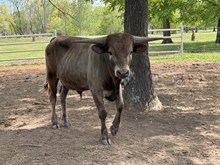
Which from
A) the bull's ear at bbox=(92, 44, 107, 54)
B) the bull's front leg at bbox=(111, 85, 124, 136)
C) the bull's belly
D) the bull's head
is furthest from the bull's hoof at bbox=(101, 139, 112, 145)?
the bull's ear at bbox=(92, 44, 107, 54)

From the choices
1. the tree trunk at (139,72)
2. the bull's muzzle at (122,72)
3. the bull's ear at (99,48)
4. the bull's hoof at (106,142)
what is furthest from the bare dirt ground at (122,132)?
the bull's ear at (99,48)

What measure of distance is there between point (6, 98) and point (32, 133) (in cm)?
323

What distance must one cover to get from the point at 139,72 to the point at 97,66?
2.20m

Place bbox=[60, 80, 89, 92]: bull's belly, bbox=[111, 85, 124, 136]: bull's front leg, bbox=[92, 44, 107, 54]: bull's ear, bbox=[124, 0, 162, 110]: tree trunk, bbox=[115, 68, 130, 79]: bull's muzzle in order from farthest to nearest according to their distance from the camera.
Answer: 1. bbox=[124, 0, 162, 110]: tree trunk
2. bbox=[60, 80, 89, 92]: bull's belly
3. bbox=[111, 85, 124, 136]: bull's front leg
4. bbox=[92, 44, 107, 54]: bull's ear
5. bbox=[115, 68, 130, 79]: bull's muzzle

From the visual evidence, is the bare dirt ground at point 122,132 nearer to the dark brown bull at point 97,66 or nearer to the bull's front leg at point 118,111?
the bull's front leg at point 118,111

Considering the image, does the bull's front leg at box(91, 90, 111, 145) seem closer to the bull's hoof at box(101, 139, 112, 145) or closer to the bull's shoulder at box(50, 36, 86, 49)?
the bull's hoof at box(101, 139, 112, 145)

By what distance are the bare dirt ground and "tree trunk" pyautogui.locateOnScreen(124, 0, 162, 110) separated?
0.25 metres

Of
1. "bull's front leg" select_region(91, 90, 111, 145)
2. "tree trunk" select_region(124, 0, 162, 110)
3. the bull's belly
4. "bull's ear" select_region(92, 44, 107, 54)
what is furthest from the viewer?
"tree trunk" select_region(124, 0, 162, 110)

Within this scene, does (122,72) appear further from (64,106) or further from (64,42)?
(64,106)

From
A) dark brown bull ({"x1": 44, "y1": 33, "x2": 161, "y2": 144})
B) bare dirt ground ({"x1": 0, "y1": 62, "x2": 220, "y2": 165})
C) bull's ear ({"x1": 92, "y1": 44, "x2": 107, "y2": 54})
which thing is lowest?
bare dirt ground ({"x1": 0, "y1": 62, "x2": 220, "y2": 165})

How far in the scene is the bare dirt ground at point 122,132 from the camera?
15.6ft

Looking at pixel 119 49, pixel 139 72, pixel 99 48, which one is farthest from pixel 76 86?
pixel 139 72

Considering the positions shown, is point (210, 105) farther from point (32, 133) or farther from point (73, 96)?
point (32, 133)

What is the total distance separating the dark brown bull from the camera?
467 cm
